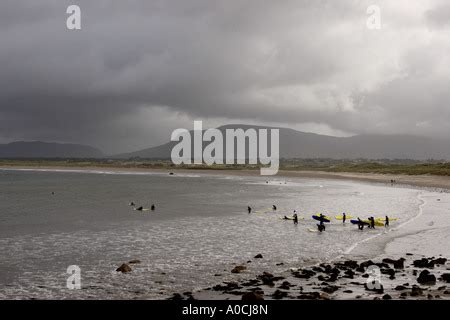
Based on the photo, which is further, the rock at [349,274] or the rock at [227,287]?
the rock at [349,274]

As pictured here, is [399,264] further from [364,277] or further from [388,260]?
[364,277]

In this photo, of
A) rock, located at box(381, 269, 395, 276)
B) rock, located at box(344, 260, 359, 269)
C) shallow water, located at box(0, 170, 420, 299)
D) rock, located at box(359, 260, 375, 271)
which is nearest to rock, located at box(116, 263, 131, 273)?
shallow water, located at box(0, 170, 420, 299)

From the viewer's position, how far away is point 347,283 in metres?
20.6

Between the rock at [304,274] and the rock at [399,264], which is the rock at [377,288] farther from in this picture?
the rock at [399,264]

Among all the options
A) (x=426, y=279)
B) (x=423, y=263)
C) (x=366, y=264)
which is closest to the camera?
(x=426, y=279)

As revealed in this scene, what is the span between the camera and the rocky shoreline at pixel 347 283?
1839 centimetres

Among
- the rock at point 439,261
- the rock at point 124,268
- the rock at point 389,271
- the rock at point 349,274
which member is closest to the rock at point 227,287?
the rock at point 349,274

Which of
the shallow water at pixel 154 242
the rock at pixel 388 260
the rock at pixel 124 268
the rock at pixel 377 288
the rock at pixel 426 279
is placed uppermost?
the rock at pixel 426 279

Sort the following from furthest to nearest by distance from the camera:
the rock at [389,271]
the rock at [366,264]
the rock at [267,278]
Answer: the rock at [366,264] → the rock at [389,271] → the rock at [267,278]

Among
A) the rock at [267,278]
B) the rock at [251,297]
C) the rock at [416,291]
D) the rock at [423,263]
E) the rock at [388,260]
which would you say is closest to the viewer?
the rock at [251,297]

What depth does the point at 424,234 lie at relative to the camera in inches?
1367

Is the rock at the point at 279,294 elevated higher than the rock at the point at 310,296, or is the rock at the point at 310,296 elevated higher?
the rock at the point at 310,296

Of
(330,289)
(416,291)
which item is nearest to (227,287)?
(330,289)
